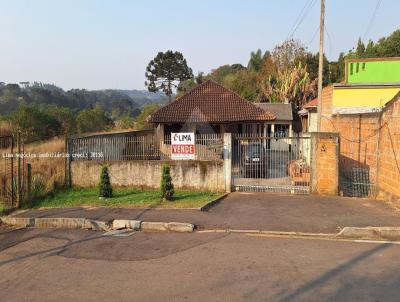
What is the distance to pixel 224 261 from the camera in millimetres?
6934

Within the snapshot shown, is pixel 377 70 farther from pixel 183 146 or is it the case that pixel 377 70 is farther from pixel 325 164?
pixel 183 146

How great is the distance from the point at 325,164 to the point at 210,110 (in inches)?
467

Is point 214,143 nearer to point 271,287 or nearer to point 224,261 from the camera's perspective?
point 224,261

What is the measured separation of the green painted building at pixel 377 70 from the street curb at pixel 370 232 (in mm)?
17541

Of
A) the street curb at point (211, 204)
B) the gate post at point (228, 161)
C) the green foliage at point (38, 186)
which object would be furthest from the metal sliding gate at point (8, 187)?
the gate post at point (228, 161)

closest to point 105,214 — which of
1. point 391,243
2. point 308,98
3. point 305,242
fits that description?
point 305,242

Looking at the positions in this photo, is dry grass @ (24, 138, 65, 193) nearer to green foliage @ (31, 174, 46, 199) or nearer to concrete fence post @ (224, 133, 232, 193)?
green foliage @ (31, 174, 46, 199)

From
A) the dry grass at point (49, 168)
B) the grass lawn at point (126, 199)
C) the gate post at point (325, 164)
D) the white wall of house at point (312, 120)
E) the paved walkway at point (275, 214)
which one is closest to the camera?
the paved walkway at point (275, 214)

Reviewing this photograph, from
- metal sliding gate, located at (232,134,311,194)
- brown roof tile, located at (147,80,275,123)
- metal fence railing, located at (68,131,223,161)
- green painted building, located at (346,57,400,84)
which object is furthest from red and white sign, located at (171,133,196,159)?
green painted building, located at (346,57,400,84)

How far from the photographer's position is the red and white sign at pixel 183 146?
14406 millimetres

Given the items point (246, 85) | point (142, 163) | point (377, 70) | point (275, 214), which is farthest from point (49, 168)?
point (246, 85)

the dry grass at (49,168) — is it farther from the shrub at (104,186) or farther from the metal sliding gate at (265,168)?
the metal sliding gate at (265,168)

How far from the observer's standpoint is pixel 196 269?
6578 millimetres

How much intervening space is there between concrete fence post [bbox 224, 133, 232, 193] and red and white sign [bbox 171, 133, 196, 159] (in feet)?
4.32
